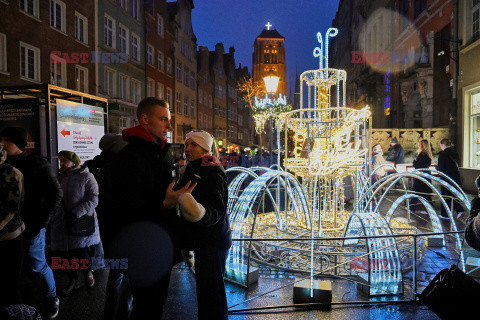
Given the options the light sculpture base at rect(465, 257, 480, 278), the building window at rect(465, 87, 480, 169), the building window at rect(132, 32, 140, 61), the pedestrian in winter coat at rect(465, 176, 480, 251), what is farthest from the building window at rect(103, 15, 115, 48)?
the pedestrian in winter coat at rect(465, 176, 480, 251)

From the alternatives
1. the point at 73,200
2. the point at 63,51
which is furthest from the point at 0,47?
the point at 73,200

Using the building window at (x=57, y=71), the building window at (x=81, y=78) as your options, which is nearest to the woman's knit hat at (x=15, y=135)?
the building window at (x=57, y=71)

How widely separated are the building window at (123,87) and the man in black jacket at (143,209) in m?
21.6

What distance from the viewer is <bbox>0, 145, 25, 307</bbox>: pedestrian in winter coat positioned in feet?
9.17

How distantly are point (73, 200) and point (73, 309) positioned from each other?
129 cm

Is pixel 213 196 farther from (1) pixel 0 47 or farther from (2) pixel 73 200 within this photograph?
(1) pixel 0 47

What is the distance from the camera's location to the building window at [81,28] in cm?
1842

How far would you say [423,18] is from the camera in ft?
59.8

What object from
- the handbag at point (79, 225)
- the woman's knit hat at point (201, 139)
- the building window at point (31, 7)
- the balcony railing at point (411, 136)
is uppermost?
the building window at point (31, 7)

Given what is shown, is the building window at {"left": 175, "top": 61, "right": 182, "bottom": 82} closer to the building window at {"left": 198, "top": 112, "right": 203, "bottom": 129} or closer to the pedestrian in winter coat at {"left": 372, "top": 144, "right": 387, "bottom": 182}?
the building window at {"left": 198, "top": 112, "right": 203, "bottom": 129}

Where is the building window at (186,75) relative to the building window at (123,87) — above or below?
Answer: above

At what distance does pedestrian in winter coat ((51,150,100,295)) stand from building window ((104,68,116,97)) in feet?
57.5

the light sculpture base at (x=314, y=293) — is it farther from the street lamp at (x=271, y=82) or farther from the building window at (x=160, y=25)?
the building window at (x=160, y=25)

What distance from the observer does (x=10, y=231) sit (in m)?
2.92
